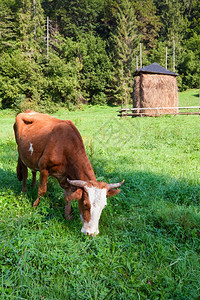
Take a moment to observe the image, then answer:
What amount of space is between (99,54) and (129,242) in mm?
38747

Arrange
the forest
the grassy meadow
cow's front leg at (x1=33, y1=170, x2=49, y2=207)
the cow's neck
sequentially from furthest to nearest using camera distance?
the forest, cow's front leg at (x1=33, y1=170, x2=49, y2=207), the cow's neck, the grassy meadow

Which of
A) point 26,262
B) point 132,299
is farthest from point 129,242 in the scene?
point 26,262

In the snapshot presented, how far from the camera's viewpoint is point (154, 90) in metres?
20.5

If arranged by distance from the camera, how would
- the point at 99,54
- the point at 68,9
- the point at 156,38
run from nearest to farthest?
1. the point at 99,54
2. the point at 68,9
3. the point at 156,38

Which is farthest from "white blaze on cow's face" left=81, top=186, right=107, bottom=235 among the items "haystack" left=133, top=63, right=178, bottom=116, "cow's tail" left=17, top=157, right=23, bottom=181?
"haystack" left=133, top=63, right=178, bottom=116

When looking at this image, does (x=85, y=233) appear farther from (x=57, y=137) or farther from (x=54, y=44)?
(x=54, y=44)

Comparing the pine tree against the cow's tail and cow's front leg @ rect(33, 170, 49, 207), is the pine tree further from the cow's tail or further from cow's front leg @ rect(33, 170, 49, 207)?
cow's front leg @ rect(33, 170, 49, 207)

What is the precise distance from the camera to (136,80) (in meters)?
21.0

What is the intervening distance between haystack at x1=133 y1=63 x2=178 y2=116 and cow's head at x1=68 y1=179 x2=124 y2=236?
18.0 metres

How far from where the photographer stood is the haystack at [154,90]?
20281mm

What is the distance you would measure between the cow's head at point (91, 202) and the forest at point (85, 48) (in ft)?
83.4

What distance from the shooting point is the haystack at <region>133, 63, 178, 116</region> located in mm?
20281

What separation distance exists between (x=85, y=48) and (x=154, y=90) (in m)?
20.5

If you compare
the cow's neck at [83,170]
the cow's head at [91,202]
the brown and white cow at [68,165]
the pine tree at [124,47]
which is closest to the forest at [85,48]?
the pine tree at [124,47]
